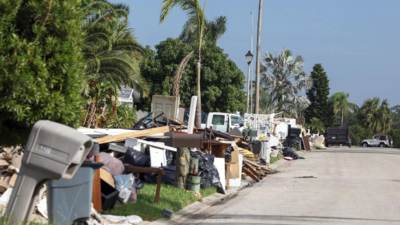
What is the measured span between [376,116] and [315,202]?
233ft

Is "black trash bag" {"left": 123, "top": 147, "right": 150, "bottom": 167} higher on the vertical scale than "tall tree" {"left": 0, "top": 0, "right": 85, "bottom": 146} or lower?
lower

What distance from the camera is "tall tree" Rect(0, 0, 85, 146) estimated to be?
6.57m

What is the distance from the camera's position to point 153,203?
10344mm

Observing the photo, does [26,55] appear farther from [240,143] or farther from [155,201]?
[240,143]

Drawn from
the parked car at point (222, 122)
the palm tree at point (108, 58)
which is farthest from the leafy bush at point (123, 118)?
the parked car at point (222, 122)

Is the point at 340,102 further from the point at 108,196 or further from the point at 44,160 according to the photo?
the point at 44,160

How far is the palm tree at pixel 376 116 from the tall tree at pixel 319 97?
8.32 metres

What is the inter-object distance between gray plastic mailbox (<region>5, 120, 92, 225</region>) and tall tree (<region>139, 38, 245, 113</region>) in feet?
103

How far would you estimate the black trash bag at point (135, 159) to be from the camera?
12.9 meters

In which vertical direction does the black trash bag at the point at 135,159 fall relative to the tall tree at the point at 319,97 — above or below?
below

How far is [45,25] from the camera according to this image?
23.2ft

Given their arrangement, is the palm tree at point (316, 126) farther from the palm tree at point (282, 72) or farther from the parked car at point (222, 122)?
the parked car at point (222, 122)

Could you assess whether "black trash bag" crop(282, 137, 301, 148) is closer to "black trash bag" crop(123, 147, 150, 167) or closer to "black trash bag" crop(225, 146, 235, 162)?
"black trash bag" crop(225, 146, 235, 162)

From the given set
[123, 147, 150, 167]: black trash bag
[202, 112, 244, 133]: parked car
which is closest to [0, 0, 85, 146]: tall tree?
[123, 147, 150, 167]: black trash bag
